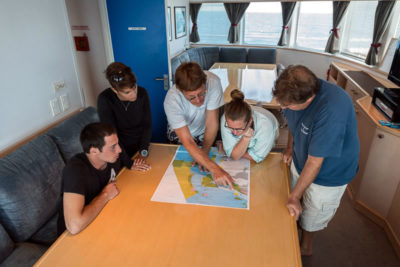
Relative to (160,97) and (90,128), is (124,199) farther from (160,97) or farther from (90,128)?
(160,97)

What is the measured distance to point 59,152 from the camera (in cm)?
210

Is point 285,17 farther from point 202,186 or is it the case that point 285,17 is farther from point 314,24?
point 202,186

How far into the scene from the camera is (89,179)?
1.48 metres

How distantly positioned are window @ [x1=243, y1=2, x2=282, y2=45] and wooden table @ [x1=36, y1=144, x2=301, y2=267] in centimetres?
580

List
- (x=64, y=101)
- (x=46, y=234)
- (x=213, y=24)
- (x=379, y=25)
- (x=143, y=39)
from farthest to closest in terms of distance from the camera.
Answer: (x=213, y=24) < (x=379, y=25) < (x=143, y=39) < (x=64, y=101) < (x=46, y=234)

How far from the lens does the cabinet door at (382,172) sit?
86.3 inches

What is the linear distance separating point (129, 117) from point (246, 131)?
93 centimetres

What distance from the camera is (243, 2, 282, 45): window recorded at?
6.31m

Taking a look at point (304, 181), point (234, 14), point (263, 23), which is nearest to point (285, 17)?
point (263, 23)

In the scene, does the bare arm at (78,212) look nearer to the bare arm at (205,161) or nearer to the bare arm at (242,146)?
the bare arm at (205,161)

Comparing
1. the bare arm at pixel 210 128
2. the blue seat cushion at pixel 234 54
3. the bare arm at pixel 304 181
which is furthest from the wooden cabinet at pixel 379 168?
the blue seat cushion at pixel 234 54

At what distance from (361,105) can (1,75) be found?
3040 millimetres

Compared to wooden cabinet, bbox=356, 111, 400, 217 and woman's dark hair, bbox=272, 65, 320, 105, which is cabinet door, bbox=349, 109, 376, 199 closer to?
wooden cabinet, bbox=356, 111, 400, 217

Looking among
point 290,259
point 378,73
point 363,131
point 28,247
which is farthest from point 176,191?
point 378,73
